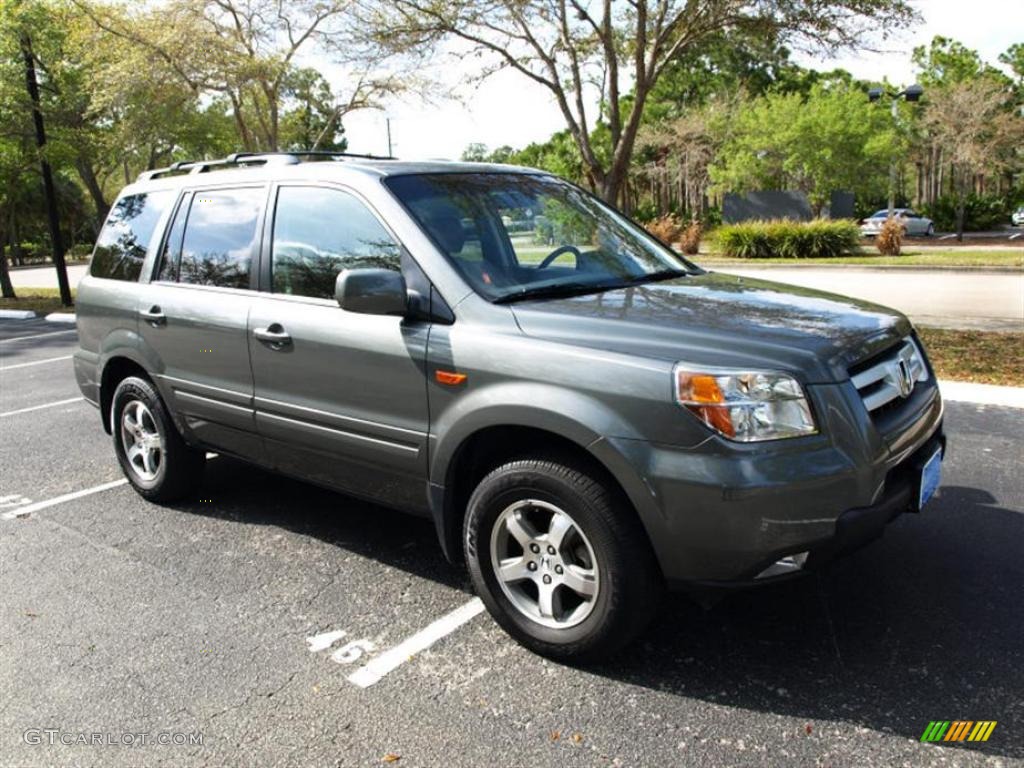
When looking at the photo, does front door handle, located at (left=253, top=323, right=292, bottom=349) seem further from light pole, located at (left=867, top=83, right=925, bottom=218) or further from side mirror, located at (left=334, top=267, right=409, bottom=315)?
light pole, located at (left=867, top=83, right=925, bottom=218)

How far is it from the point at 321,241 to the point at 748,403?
6.80 feet

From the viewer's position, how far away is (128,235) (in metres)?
4.89

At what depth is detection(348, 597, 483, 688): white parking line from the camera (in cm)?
298

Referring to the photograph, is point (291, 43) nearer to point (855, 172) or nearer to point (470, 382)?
point (470, 382)

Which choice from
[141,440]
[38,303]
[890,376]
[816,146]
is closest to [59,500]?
[141,440]

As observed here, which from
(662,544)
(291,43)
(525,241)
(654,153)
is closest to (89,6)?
(291,43)

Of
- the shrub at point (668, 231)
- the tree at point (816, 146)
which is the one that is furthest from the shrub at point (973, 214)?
the shrub at point (668, 231)

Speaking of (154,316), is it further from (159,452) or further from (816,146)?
(816,146)

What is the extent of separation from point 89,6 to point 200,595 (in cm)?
1744

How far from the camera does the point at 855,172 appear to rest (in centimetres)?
3353

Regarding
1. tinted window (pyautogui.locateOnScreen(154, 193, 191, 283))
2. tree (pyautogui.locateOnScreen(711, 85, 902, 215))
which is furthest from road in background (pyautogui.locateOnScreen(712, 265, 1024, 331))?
tree (pyautogui.locateOnScreen(711, 85, 902, 215))

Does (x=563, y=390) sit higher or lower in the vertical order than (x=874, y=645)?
higher

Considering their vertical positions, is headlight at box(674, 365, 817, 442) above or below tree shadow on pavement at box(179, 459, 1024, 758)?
above

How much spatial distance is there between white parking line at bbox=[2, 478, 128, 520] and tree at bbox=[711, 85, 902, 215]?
32.6m
